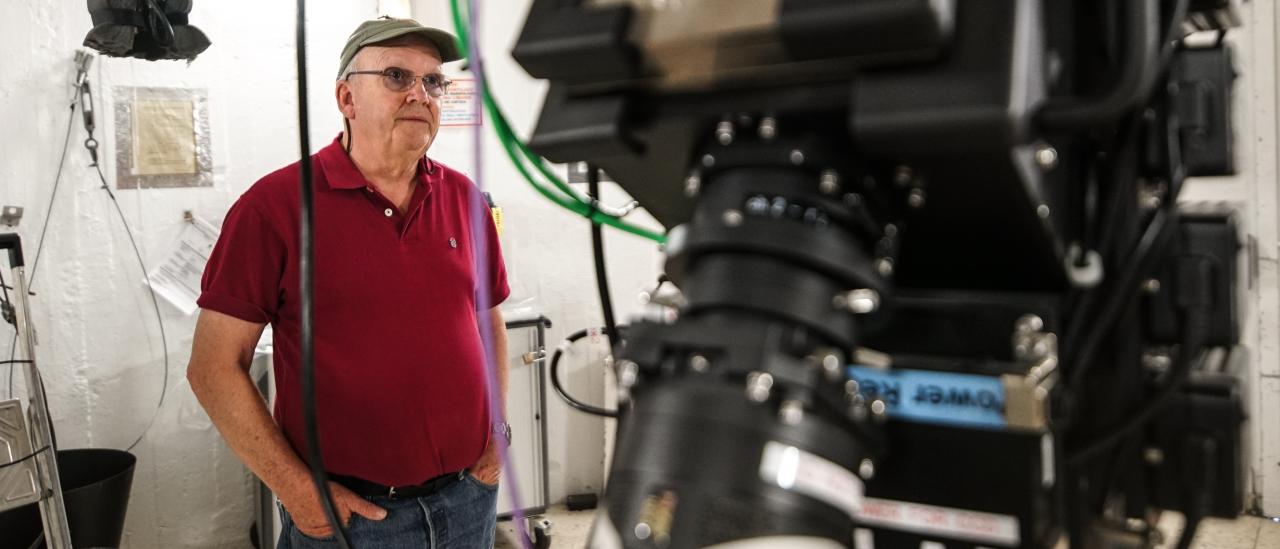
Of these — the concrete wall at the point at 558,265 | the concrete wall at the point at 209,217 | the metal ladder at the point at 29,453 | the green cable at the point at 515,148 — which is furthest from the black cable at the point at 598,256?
the concrete wall at the point at 558,265

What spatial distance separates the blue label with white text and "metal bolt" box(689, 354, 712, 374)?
3.3 inches

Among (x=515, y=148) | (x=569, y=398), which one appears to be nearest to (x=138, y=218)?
(x=569, y=398)

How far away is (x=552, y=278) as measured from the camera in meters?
3.42

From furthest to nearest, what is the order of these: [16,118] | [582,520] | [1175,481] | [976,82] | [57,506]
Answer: [582,520] → [16,118] → [57,506] → [1175,481] → [976,82]

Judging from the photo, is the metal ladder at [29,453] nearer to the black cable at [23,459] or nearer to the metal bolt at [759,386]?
the black cable at [23,459]

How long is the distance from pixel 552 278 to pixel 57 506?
1772 mm

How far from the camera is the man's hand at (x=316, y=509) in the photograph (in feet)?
4.90

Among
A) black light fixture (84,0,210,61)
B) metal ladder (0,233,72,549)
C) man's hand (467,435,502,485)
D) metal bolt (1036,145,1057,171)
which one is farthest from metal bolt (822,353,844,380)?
black light fixture (84,0,210,61)

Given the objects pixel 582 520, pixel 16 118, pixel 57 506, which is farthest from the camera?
pixel 582 520

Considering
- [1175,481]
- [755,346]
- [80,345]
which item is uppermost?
[755,346]

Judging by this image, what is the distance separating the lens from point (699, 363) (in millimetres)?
374

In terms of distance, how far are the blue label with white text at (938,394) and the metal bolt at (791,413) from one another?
7 centimetres

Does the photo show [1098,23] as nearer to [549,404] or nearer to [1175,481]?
[1175,481]

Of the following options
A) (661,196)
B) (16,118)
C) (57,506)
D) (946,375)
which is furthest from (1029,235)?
(16,118)
